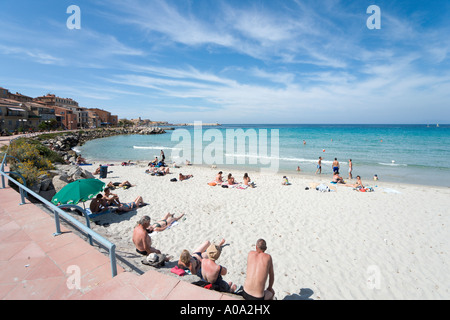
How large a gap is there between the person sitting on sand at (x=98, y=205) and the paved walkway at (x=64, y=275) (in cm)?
396

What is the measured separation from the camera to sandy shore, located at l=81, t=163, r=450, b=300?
4805mm

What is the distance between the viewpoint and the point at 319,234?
692 centimetres

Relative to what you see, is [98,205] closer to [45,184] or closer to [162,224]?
[45,184]

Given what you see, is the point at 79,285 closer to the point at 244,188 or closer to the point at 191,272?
the point at 191,272

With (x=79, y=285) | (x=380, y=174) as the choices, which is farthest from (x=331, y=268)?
(x=380, y=174)

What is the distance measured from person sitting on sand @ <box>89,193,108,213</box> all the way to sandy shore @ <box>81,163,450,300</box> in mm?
508

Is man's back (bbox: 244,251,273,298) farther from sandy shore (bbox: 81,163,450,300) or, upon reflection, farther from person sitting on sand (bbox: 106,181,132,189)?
person sitting on sand (bbox: 106,181,132,189)

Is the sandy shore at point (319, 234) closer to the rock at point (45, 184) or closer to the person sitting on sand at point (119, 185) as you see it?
the person sitting on sand at point (119, 185)

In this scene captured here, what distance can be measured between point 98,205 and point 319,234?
8296 mm

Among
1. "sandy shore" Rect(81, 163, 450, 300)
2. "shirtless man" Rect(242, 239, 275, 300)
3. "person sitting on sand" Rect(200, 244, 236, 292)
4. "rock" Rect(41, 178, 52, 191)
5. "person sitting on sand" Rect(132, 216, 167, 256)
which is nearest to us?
"shirtless man" Rect(242, 239, 275, 300)

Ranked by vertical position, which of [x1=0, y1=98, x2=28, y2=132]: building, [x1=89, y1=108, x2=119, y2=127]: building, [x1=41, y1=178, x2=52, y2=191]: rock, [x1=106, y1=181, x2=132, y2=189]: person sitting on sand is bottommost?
[x1=106, y1=181, x2=132, y2=189]: person sitting on sand

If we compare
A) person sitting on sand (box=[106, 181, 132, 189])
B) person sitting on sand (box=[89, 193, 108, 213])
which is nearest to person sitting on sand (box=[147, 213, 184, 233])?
person sitting on sand (box=[89, 193, 108, 213])

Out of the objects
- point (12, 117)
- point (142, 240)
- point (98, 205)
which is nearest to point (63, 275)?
point (142, 240)

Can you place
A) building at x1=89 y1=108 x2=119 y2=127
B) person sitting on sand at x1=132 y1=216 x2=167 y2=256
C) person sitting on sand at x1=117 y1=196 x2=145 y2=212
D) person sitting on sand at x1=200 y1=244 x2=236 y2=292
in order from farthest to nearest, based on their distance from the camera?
1. building at x1=89 y1=108 x2=119 y2=127
2. person sitting on sand at x1=117 y1=196 x2=145 y2=212
3. person sitting on sand at x1=132 y1=216 x2=167 y2=256
4. person sitting on sand at x1=200 y1=244 x2=236 y2=292
